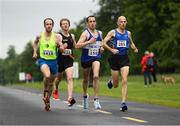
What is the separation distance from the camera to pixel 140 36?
7844 cm

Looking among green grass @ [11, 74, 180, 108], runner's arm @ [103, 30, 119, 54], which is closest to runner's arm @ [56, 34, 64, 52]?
runner's arm @ [103, 30, 119, 54]

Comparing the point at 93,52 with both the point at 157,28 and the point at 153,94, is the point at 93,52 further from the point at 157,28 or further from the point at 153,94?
the point at 157,28

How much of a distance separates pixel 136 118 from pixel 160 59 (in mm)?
58960

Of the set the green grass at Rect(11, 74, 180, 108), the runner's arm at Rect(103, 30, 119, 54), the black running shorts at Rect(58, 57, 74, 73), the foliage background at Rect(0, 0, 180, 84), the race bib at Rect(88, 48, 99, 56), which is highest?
the foliage background at Rect(0, 0, 180, 84)

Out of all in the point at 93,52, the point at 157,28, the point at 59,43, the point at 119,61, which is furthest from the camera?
the point at 157,28

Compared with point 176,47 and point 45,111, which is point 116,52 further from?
point 176,47

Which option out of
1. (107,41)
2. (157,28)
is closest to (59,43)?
(107,41)

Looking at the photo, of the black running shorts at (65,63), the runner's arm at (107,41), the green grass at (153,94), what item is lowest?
the green grass at (153,94)

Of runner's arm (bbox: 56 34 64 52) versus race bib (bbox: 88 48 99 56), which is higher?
runner's arm (bbox: 56 34 64 52)

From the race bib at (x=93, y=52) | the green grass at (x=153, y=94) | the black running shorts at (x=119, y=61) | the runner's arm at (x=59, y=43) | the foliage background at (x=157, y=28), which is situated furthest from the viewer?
the foliage background at (x=157, y=28)

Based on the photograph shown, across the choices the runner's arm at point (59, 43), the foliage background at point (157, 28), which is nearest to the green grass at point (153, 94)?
the runner's arm at point (59, 43)

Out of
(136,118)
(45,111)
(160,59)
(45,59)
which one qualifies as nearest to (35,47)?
(45,59)

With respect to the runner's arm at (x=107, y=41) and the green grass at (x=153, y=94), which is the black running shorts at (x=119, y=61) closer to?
the runner's arm at (x=107, y=41)

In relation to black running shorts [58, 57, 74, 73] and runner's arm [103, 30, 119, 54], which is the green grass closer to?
runner's arm [103, 30, 119, 54]
